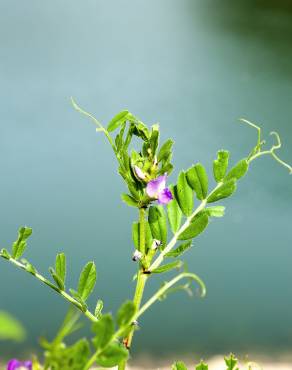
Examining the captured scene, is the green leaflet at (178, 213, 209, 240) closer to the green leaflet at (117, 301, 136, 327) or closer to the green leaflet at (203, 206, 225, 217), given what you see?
the green leaflet at (203, 206, 225, 217)

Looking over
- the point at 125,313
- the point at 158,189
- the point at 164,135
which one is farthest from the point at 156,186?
the point at 164,135

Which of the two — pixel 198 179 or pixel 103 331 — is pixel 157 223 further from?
pixel 103 331

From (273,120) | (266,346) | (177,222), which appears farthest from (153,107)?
(177,222)

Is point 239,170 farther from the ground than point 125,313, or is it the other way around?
point 239,170

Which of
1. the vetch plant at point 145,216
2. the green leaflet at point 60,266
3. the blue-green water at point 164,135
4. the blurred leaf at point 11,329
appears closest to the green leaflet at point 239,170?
the vetch plant at point 145,216

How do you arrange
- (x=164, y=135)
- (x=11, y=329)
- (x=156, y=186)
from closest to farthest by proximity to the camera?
1. (x=11, y=329)
2. (x=156, y=186)
3. (x=164, y=135)

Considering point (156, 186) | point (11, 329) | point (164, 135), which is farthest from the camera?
point (164, 135)

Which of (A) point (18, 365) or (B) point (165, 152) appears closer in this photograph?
(A) point (18, 365)

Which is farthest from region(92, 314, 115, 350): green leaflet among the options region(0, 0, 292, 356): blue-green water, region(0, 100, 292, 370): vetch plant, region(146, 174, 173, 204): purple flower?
region(0, 0, 292, 356): blue-green water
